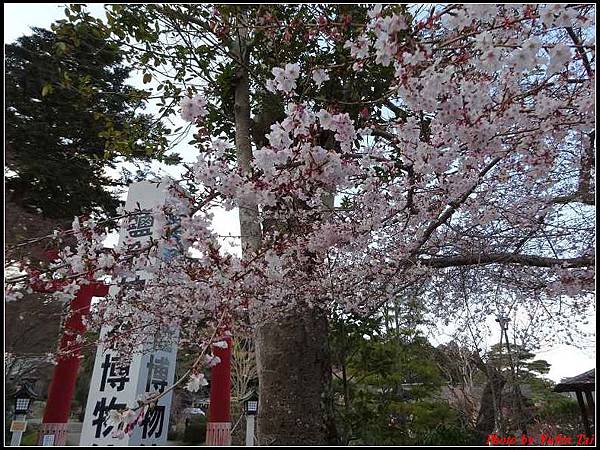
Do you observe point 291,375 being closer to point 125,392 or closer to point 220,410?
point 125,392

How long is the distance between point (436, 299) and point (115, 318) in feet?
15.6

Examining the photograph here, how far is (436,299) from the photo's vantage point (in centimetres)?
643

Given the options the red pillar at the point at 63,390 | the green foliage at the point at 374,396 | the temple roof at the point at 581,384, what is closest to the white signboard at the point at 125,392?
the red pillar at the point at 63,390

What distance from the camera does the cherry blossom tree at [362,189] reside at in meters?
1.86

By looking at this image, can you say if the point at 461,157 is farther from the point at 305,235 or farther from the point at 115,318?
the point at 115,318

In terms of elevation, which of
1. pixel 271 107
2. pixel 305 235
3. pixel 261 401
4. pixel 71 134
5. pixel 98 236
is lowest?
pixel 261 401

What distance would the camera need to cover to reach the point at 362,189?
2.97m

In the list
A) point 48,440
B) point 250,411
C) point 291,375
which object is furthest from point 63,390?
point 291,375

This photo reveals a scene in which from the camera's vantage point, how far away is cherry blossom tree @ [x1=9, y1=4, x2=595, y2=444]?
6.09ft

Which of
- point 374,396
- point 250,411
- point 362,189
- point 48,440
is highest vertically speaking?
point 362,189

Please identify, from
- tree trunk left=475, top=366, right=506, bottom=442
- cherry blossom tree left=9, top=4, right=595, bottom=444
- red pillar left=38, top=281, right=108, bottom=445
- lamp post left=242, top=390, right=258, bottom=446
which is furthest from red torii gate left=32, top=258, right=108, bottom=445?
tree trunk left=475, top=366, right=506, bottom=442

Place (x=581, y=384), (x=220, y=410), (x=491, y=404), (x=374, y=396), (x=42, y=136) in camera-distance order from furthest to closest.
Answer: (x=491, y=404), (x=42, y=136), (x=581, y=384), (x=220, y=410), (x=374, y=396)

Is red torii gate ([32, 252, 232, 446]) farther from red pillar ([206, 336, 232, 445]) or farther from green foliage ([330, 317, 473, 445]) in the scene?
green foliage ([330, 317, 473, 445])

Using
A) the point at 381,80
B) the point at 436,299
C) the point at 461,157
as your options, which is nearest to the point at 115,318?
the point at 461,157
